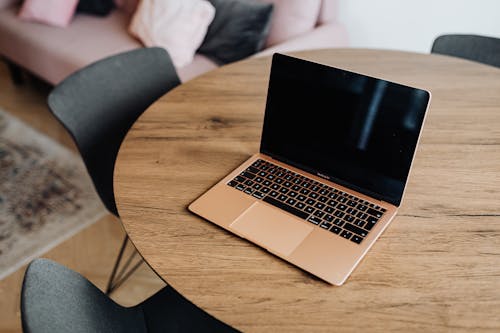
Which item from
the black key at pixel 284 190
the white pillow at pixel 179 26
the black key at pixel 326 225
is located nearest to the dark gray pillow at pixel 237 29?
the white pillow at pixel 179 26

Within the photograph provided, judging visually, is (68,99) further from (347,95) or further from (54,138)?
(54,138)

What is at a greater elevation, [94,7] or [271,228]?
[271,228]

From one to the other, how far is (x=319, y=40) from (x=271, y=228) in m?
1.56

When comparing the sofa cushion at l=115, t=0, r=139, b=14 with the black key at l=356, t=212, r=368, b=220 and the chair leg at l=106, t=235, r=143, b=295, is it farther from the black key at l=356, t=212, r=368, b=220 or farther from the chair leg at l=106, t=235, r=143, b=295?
the black key at l=356, t=212, r=368, b=220

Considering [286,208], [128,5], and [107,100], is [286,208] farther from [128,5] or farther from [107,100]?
[128,5]

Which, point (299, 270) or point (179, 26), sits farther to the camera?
point (179, 26)

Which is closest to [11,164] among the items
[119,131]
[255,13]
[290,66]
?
[119,131]

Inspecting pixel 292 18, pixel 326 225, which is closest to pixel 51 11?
pixel 292 18

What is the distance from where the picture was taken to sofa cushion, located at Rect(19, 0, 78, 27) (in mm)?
2568

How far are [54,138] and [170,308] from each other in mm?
1696

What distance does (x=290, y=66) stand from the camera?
91cm

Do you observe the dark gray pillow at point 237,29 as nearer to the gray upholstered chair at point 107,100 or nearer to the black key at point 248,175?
the gray upholstered chair at point 107,100

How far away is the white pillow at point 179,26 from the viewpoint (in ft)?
7.33

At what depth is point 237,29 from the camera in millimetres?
2215
